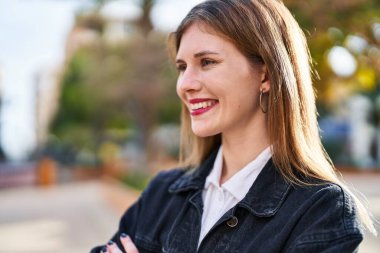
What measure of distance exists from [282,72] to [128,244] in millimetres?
853

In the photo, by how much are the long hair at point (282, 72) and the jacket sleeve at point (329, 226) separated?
9 cm

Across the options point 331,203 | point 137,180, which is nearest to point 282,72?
point 331,203

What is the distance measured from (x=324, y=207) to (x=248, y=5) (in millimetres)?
712

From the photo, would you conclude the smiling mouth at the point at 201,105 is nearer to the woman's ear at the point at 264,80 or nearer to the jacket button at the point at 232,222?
the woman's ear at the point at 264,80

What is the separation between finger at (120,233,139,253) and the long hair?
62 cm

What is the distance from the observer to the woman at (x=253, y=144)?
5.76 ft

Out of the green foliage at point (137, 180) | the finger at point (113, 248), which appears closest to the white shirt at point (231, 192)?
the finger at point (113, 248)

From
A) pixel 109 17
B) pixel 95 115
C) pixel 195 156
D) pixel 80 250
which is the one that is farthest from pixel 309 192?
pixel 95 115

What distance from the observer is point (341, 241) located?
166cm

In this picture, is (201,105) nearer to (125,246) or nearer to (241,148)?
(241,148)

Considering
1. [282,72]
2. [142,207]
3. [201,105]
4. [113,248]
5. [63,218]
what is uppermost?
[282,72]

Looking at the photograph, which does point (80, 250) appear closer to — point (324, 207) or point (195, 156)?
point (195, 156)

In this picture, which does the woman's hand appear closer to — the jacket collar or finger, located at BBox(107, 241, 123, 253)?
finger, located at BBox(107, 241, 123, 253)

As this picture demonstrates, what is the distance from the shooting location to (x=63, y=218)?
10.9 m
